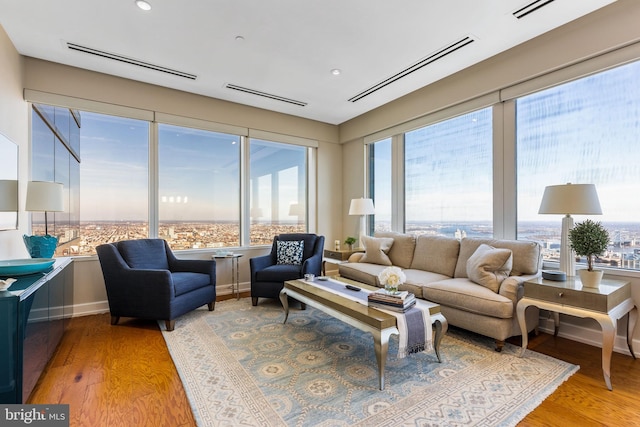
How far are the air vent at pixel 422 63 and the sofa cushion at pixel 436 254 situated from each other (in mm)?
2052

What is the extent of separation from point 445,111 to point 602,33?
1583mm

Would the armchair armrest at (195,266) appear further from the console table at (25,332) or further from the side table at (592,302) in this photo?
the side table at (592,302)

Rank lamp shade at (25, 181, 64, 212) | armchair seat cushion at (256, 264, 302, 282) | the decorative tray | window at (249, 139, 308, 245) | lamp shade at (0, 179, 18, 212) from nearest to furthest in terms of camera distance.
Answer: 1. the decorative tray
2. lamp shade at (0, 179, 18, 212)
3. lamp shade at (25, 181, 64, 212)
4. armchair seat cushion at (256, 264, 302, 282)
5. window at (249, 139, 308, 245)

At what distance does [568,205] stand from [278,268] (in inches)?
119

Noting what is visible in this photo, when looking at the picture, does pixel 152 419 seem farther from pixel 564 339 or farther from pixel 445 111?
pixel 445 111

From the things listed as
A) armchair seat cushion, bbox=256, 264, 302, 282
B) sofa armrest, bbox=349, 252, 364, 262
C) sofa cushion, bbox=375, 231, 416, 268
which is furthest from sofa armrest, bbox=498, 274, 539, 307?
armchair seat cushion, bbox=256, 264, 302, 282

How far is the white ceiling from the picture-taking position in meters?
2.50

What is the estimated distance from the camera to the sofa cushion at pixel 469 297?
2.48 meters

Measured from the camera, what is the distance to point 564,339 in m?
2.83

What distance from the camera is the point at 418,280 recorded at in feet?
10.5

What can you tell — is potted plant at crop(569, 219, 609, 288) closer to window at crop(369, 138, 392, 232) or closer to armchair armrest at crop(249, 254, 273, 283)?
window at crop(369, 138, 392, 232)

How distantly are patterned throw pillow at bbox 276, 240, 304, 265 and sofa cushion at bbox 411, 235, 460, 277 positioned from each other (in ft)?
5.05

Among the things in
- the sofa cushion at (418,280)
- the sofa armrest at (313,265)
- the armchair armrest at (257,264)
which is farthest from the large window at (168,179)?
the sofa cushion at (418,280)

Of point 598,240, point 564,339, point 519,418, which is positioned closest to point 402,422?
point 519,418
